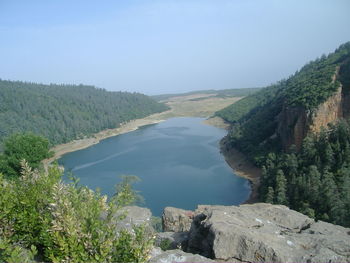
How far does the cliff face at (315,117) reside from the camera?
38.3 m

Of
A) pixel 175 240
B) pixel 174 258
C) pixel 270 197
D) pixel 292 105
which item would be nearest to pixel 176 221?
pixel 175 240

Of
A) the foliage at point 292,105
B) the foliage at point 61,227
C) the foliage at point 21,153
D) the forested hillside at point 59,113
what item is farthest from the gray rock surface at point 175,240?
the forested hillside at point 59,113

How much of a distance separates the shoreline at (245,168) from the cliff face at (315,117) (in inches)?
249

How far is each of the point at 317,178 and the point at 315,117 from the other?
11912 millimetres

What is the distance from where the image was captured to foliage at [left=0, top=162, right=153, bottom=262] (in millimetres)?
5066

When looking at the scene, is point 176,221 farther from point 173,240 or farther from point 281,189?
point 281,189


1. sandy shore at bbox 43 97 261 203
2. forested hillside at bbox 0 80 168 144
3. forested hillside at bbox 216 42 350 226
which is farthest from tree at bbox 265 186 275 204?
forested hillside at bbox 0 80 168 144

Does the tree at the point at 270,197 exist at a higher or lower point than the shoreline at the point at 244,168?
higher

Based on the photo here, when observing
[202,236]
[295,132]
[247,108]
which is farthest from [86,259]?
[247,108]

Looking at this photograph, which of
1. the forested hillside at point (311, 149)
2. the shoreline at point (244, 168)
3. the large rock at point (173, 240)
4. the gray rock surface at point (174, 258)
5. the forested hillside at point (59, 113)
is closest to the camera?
the gray rock surface at point (174, 258)

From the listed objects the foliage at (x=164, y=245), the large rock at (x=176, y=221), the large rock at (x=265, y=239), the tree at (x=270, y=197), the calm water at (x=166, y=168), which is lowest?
the calm water at (x=166, y=168)

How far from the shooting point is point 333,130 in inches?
1374

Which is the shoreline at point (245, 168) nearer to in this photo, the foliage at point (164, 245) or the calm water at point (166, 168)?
the calm water at point (166, 168)

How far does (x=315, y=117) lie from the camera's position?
125 ft
